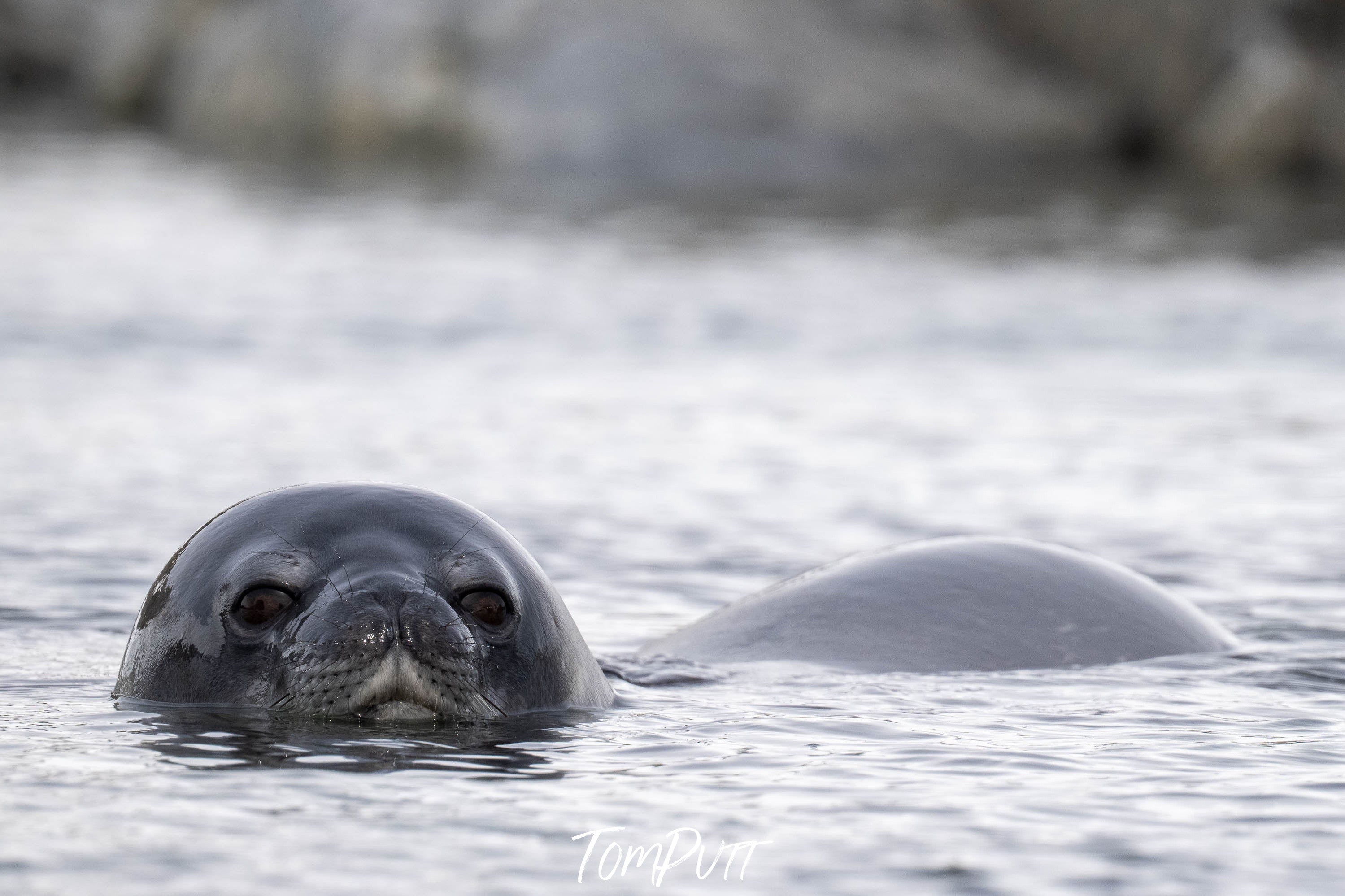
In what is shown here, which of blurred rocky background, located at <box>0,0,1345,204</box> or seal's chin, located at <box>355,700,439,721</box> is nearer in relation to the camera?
seal's chin, located at <box>355,700,439,721</box>

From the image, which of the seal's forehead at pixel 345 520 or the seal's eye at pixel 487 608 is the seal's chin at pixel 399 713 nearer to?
the seal's eye at pixel 487 608

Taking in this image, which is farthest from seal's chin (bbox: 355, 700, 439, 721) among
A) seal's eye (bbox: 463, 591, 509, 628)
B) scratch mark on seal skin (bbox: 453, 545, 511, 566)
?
scratch mark on seal skin (bbox: 453, 545, 511, 566)

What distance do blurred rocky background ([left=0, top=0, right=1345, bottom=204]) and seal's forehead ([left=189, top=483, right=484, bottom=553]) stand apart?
90.2 ft

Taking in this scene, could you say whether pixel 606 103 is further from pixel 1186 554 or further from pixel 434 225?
pixel 1186 554

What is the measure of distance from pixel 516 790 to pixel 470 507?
117cm

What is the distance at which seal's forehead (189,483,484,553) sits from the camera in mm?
6863

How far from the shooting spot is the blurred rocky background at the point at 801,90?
36438 millimetres

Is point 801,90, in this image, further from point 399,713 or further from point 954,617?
point 399,713

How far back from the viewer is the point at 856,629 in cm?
841

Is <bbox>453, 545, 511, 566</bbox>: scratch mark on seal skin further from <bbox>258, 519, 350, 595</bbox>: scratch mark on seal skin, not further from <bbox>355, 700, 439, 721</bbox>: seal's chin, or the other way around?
<bbox>355, 700, 439, 721</bbox>: seal's chin

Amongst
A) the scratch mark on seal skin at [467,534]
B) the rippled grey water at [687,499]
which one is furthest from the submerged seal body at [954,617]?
the scratch mark on seal skin at [467,534]

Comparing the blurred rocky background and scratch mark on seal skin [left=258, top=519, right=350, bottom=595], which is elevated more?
the blurred rocky background

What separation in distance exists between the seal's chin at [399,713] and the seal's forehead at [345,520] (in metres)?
0.47

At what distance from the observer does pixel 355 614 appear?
656cm
